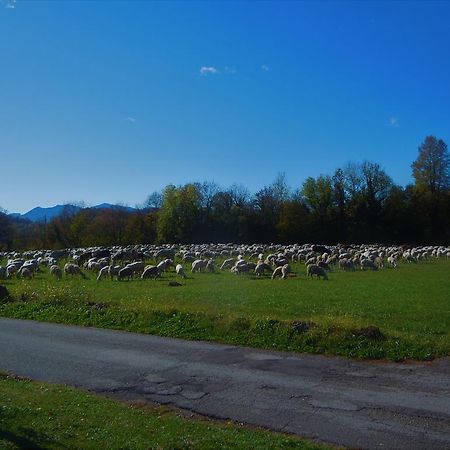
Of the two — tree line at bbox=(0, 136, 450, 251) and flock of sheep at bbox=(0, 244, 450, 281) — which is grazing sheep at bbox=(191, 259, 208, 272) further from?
tree line at bbox=(0, 136, 450, 251)

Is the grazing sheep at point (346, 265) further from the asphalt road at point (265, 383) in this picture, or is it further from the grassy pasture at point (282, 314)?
the asphalt road at point (265, 383)

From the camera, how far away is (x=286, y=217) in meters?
108

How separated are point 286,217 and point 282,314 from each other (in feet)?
293

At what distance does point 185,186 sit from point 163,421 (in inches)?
4313

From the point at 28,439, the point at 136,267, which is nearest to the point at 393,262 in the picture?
the point at 136,267

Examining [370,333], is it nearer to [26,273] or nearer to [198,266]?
[198,266]

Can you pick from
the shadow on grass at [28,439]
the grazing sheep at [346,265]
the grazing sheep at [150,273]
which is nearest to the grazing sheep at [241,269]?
the grazing sheep at [150,273]

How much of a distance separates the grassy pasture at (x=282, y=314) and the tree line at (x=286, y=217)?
7540 cm

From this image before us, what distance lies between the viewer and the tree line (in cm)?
10350

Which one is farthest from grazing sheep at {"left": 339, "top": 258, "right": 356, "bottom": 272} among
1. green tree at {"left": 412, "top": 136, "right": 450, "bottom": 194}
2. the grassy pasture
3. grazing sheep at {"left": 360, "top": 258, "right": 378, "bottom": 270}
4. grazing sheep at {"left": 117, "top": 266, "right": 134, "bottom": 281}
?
green tree at {"left": 412, "top": 136, "right": 450, "bottom": 194}

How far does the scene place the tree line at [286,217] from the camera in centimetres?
10350

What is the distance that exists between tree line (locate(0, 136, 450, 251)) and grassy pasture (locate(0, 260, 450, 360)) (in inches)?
2969

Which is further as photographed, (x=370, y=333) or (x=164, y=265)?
(x=164, y=265)

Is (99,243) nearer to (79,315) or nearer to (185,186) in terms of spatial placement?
(185,186)
